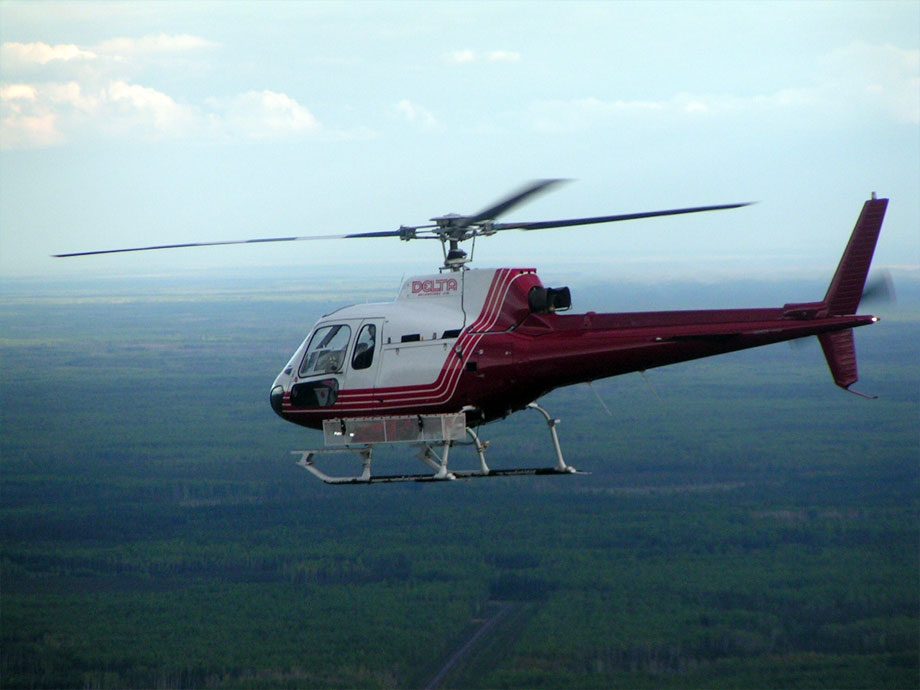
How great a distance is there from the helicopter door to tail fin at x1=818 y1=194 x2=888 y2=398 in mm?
9782

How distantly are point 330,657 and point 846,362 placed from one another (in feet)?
552

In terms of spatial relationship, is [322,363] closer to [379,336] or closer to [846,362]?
[379,336]

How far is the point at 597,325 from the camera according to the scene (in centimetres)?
2727

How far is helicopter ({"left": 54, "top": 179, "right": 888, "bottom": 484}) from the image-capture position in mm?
26500

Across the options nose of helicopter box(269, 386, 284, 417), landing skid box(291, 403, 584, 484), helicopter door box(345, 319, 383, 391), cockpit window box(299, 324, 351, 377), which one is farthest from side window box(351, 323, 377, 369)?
nose of helicopter box(269, 386, 284, 417)

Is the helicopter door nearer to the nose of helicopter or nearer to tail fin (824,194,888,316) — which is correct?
the nose of helicopter

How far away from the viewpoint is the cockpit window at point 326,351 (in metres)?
28.8

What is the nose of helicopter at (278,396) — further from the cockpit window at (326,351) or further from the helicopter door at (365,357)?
the helicopter door at (365,357)

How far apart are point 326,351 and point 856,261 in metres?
12.1

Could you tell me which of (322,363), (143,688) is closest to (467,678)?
(143,688)

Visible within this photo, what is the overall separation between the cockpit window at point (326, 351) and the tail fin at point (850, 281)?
1072 cm

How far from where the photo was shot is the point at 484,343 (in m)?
27.4

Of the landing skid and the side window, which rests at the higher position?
the side window

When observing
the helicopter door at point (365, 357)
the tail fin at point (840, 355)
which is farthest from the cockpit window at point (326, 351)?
the tail fin at point (840, 355)
